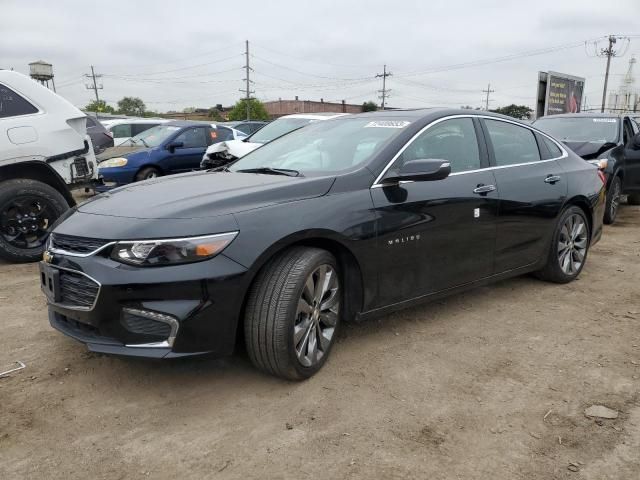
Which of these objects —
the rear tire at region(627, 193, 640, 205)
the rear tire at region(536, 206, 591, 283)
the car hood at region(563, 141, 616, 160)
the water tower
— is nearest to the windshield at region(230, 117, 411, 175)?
the rear tire at region(536, 206, 591, 283)

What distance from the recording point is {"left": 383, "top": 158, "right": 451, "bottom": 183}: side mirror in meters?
3.21

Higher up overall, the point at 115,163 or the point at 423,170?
the point at 423,170

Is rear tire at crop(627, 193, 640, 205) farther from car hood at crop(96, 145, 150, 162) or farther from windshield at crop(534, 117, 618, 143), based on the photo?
car hood at crop(96, 145, 150, 162)

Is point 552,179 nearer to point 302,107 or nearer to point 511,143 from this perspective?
point 511,143

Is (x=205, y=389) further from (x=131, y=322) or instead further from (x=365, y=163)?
(x=365, y=163)

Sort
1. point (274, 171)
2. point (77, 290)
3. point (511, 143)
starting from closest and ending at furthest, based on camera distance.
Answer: point (77, 290) < point (274, 171) < point (511, 143)

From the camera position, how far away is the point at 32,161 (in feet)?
17.7

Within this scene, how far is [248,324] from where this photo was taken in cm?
282

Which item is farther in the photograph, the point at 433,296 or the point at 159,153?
the point at 159,153

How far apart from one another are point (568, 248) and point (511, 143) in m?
1.20

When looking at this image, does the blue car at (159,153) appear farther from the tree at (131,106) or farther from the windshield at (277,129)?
the tree at (131,106)

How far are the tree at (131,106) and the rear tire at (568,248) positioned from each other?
99583 mm

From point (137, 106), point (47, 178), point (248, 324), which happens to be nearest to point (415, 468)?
point (248, 324)

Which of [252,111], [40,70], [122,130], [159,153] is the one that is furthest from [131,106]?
[159,153]
